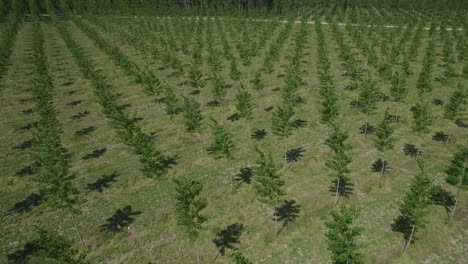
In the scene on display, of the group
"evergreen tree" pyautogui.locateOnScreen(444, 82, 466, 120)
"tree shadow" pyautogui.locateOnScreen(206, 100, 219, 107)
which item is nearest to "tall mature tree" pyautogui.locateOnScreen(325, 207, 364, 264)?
"evergreen tree" pyautogui.locateOnScreen(444, 82, 466, 120)

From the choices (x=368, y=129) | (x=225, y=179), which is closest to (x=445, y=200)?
(x=368, y=129)

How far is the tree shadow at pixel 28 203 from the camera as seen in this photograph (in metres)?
39.4

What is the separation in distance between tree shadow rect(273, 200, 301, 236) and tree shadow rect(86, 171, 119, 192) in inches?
980

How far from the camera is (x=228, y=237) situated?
111 ft

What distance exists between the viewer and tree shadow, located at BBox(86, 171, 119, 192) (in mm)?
43625

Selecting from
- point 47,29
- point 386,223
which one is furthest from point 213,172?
point 47,29

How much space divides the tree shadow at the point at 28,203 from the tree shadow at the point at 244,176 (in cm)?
2705

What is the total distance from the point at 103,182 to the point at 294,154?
30105 mm

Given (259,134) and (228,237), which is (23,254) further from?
(259,134)

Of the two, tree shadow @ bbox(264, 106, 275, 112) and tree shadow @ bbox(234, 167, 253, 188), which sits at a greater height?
tree shadow @ bbox(264, 106, 275, 112)

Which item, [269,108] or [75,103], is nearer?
[269,108]

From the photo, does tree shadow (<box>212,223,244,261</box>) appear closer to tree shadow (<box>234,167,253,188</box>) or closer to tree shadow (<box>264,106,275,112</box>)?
tree shadow (<box>234,167,253,188</box>)

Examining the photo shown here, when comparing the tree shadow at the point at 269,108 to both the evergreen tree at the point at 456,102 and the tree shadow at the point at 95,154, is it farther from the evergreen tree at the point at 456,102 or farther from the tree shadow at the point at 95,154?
the tree shadow at the point at 95,154

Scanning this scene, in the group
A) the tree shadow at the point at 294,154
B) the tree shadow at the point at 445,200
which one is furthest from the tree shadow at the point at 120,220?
the tree shadow at the point at 445,200
